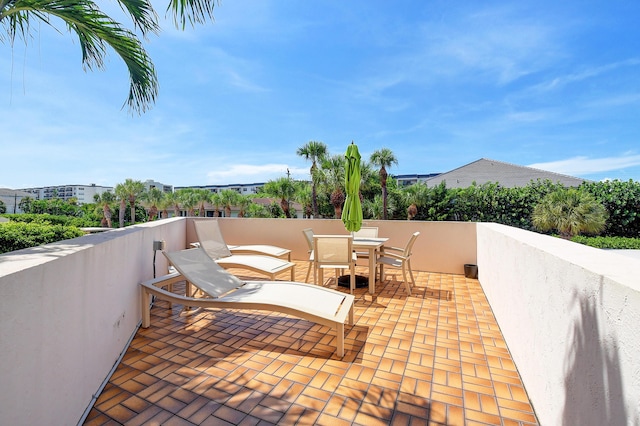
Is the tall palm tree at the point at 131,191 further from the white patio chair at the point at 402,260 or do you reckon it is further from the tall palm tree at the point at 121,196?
the white patio chair at the point at 402,260

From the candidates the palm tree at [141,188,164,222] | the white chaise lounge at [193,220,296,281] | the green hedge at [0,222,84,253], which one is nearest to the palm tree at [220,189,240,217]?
the palm tree at [141,188,164,222]

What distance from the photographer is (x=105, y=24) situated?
3238mm

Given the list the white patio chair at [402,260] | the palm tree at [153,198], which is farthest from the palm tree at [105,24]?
the palm tree at [153,198]

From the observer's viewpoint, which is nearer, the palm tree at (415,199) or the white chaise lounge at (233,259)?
the white chaise lounge at (233,259)

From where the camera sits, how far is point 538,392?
2088 millimetres

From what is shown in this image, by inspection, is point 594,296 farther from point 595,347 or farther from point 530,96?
point 530,96

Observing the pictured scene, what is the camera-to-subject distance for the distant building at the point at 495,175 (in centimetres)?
2673

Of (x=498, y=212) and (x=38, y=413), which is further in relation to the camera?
(x=498, y=212)

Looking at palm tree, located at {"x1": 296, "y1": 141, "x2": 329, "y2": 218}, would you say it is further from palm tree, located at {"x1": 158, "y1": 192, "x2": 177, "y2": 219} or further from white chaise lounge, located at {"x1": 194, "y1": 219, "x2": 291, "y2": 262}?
palm tree, located at {"x1": 158, "y1": 192, "x2": 177, "y2": 219}

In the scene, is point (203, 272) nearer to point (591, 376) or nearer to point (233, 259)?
point (233, 259)

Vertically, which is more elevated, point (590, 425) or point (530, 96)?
point (530, 96)

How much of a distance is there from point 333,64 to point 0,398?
13474 mm

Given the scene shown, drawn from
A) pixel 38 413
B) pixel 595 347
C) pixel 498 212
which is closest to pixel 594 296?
pixel 595 347

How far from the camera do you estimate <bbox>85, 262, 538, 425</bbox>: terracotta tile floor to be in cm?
210
